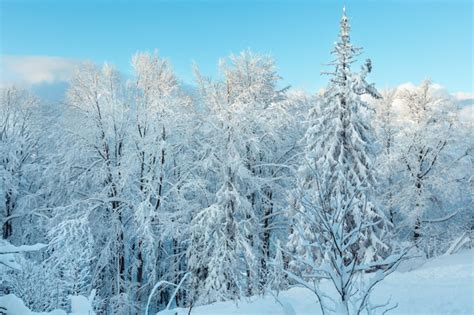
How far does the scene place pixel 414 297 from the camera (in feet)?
30.1

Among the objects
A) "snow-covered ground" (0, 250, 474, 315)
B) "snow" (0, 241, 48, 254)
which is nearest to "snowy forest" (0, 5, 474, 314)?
"snow-covered ground" (0, 250, 474, 315)

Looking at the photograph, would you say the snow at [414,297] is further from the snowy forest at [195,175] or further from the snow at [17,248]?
the snow at [17,248]

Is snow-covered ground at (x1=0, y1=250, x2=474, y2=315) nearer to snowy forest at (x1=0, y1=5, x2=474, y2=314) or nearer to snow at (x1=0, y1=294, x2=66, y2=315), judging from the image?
snowy forest at (x1=0, y1=5, x2=474, y2=314)

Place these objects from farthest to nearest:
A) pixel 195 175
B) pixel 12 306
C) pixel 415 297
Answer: pixel 195 175 → pixel 415 297 → pixel 12 306

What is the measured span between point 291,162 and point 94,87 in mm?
9434

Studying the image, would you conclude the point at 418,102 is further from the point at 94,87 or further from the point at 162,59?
the point at 94,87

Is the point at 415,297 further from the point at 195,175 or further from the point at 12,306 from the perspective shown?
the point at 195,175

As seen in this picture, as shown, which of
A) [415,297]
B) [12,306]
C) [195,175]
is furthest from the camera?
[195,175]

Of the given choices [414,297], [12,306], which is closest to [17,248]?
[12,306]

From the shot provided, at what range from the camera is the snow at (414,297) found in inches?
336

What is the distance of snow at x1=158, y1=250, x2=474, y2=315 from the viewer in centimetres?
855

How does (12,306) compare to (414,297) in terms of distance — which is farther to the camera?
(414,297)

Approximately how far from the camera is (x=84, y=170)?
1752 cm

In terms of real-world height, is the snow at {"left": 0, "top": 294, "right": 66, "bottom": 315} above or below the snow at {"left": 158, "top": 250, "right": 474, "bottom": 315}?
above
